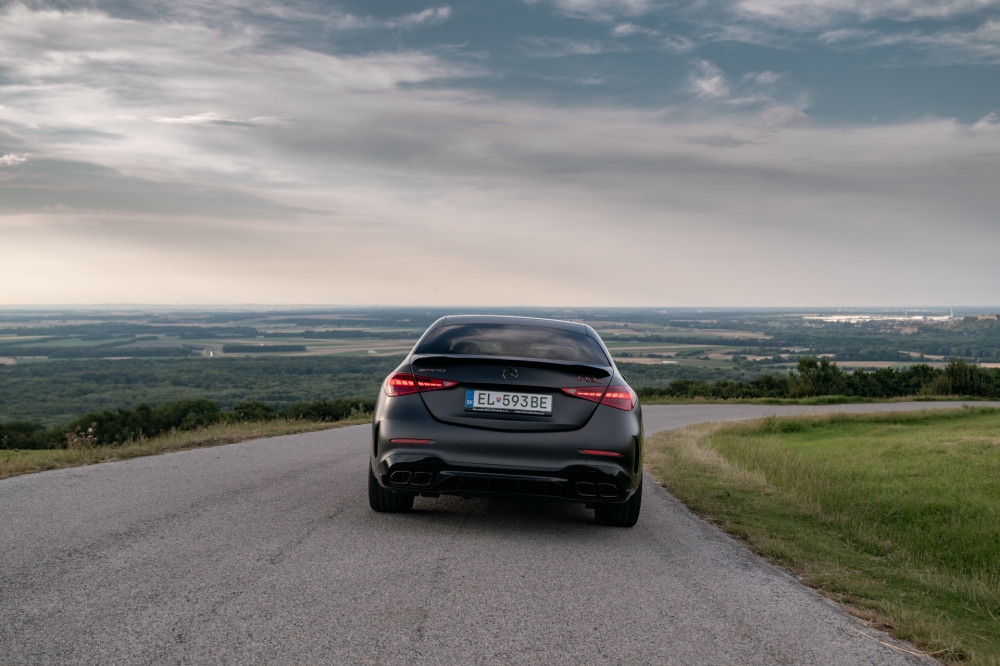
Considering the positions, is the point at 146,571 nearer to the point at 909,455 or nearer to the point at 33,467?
the point at 33,467

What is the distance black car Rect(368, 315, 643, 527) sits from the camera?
5230mm

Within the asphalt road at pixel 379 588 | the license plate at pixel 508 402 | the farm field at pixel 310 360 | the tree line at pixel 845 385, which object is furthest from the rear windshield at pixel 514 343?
the farm field at pixel 310 360

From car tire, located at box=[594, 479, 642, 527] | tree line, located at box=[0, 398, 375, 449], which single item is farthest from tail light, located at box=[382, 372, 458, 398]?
tree line, located at box=[0, 398, 375, 449]

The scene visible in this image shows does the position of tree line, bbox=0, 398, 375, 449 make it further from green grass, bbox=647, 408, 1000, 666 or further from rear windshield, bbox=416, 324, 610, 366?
rear windshield, bbox=416, 324, 610, 366

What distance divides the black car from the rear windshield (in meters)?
0.25

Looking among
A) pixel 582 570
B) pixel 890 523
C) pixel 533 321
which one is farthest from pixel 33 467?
pixel 890 523

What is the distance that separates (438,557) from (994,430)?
62.2ft

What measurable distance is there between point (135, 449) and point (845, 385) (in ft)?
118

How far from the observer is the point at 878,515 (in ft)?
28.0

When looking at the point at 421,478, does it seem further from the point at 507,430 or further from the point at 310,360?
the point at 310,360

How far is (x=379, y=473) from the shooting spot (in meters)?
5.45

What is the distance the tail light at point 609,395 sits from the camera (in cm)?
539

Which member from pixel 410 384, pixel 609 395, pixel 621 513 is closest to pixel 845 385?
pixel 621 513

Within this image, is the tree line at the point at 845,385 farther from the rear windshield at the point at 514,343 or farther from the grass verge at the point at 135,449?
the rear windshield at the point at 514,343
